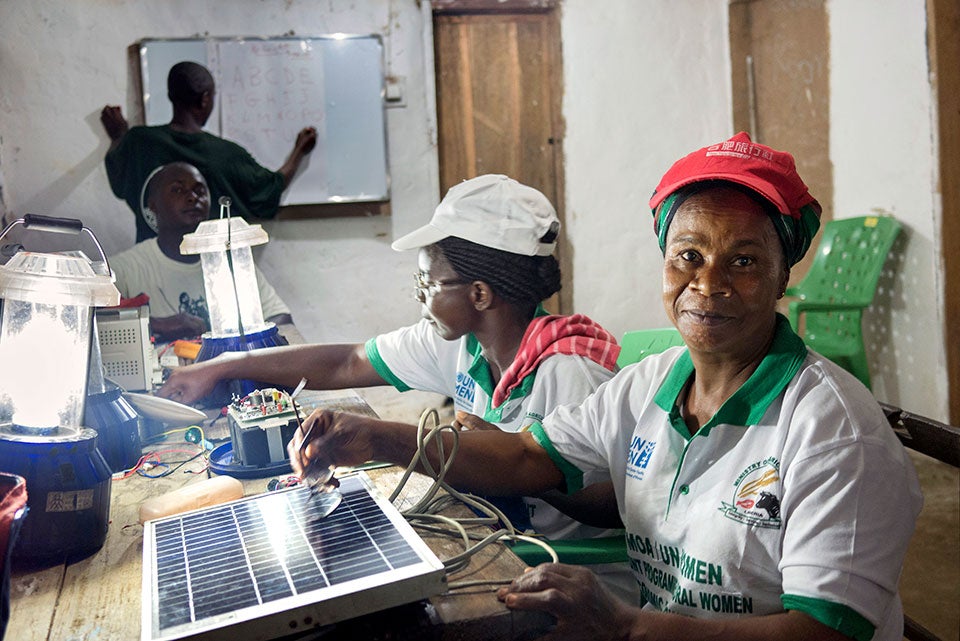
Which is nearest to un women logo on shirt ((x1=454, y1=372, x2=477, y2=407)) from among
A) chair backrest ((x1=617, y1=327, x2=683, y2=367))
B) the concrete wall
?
chair backrest ((x1=617, y1=327, x2=683, y2=367))

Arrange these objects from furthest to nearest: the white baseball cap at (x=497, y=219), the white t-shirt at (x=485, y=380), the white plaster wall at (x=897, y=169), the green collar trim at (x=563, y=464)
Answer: the white plaster wall at (x=897, y=169), the white baseball cap at (x=497, y=219), the white t-shirt at (x=485, y=380), the green collar trim at (x=563, y=464)

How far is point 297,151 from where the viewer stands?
448 cm

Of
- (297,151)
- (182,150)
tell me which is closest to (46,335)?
(182,150)

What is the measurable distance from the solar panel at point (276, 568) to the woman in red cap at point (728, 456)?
16 cm

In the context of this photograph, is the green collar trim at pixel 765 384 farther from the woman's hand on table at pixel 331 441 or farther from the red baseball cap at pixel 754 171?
the woman's hand on table at pixel 331 441

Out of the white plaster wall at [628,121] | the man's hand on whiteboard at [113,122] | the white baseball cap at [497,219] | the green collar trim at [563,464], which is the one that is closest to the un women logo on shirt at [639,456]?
the green collar trim at [563,464]

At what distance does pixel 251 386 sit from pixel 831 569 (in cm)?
170

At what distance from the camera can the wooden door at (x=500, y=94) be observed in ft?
15.6

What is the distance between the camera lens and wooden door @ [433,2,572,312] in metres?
4.74

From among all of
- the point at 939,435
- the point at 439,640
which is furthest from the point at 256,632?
the point at 939,435

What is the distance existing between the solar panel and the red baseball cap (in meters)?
0.67

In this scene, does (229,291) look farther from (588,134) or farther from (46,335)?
(588,134)

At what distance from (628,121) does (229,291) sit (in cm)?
332

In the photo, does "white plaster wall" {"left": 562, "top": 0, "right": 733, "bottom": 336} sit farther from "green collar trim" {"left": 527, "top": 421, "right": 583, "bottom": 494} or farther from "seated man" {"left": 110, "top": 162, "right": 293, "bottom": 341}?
"green collar trim" {"left": 527, "top": 421, "right": 583, "bottom": 494}
